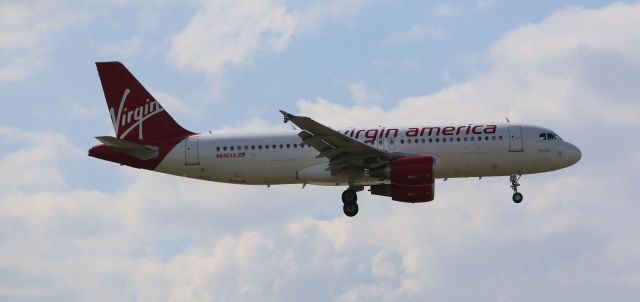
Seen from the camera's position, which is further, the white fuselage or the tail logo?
the tail logo

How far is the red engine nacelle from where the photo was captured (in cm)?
5912

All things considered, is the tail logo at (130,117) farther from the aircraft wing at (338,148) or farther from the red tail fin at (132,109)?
the aircraft wing at (338,148)

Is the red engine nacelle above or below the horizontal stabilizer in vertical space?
below

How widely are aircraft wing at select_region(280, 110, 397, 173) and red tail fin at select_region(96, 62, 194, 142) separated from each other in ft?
28.5

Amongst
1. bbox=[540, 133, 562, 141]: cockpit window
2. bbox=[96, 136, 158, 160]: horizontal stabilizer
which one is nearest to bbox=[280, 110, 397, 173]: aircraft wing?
bbox=[540, 133, 562, 141]: cockpit window

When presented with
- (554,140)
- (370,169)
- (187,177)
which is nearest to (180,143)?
(187,177)

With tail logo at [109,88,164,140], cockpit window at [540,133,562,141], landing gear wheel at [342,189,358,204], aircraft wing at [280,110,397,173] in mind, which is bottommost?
landing gear wheel at [342,189,358,204]

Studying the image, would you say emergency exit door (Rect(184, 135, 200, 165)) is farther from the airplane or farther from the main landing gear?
the main landing gear

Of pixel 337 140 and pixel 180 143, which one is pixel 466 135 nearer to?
pixel 337 140

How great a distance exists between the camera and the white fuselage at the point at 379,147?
60.5 meters

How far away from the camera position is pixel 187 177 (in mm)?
63719

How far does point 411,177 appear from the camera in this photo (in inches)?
2333

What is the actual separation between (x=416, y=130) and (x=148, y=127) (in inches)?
A: 592

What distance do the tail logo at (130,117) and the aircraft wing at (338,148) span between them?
10573mm
